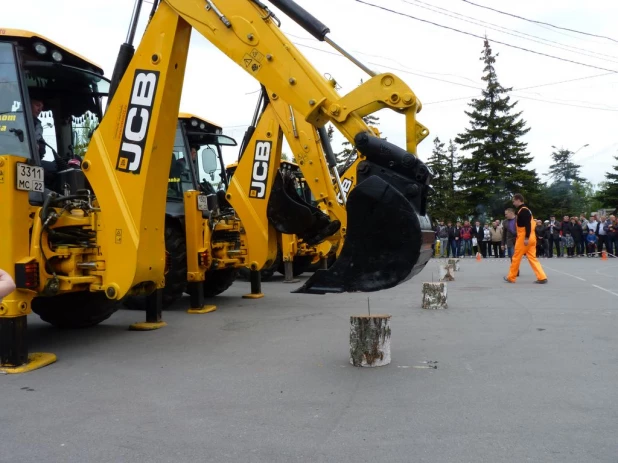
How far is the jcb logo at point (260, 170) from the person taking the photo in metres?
10.5

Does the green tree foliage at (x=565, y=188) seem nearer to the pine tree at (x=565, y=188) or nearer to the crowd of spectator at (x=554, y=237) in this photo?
the pine tree at (x=565, y=188)

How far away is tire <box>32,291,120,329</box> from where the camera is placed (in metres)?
7.36

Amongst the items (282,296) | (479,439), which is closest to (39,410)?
(479,439)

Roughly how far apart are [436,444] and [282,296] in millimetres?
7694

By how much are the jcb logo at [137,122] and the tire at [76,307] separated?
192 centimetres

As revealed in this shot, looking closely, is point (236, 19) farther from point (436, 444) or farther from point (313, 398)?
point (436, 444)

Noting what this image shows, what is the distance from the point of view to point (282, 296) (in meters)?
11.2

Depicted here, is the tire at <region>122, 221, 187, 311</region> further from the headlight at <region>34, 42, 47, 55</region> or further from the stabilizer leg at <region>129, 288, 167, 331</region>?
the headlight at <region>34, 42, 47, 55</region>

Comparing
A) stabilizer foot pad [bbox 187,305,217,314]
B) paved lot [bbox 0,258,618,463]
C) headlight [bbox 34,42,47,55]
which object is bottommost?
paved lot [bbox 0,258,618,463]

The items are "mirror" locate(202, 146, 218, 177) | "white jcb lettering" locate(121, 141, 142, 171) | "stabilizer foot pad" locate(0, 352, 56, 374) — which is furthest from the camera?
"mirror" locate(202, 146, 218, 177)

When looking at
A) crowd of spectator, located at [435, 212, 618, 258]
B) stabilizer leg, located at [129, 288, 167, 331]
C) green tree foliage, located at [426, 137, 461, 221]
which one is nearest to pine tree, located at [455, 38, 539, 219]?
green tree foliage, located at [426, 137, 461, 221]

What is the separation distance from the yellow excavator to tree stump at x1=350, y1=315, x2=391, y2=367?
35.7 inches

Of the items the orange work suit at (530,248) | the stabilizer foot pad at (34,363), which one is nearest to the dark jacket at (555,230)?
the orange work suit at (530,248)

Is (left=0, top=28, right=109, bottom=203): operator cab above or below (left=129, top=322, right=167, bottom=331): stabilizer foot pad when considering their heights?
above
